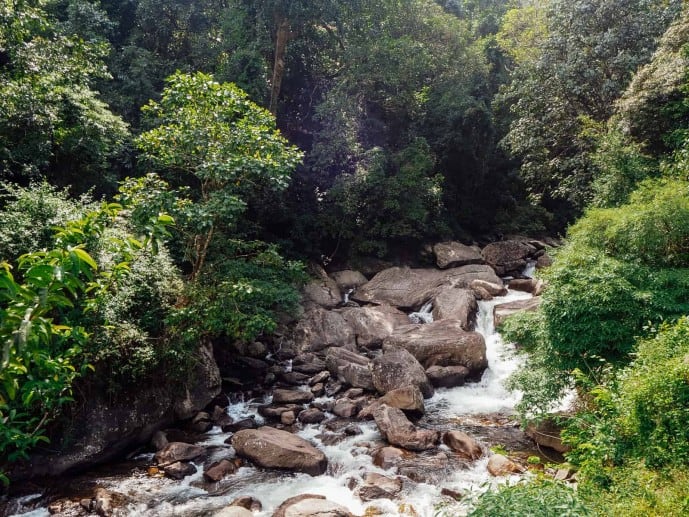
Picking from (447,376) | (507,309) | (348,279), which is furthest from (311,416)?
(348,279)

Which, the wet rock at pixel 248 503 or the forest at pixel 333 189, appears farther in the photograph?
the wet rock at pixel 248 503

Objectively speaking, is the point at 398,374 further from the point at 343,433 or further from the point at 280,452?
the point at 280,452

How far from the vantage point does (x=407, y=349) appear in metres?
13.6

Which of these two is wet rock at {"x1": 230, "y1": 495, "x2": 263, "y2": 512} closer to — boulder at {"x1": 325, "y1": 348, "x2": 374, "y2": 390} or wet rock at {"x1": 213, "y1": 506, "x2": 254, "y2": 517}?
wet rock at {"x1": 213, "y1": 506, "x2": 254, "y2": 517}

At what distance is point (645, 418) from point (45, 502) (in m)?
9.25

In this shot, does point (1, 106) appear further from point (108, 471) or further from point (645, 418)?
point (645, 418)

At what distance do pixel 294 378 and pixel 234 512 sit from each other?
5794 millimetres

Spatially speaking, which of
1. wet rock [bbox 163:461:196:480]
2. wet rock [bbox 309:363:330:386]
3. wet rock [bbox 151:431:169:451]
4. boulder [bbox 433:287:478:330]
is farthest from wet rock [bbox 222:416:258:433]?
boulder [bbox 433:287:478:330]

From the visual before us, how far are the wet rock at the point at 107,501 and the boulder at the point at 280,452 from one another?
2254mm

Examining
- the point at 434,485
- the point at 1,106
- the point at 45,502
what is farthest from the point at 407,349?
the point at 1,106

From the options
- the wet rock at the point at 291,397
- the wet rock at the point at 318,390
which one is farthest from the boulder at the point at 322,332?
the wet rock at the point at 291,397

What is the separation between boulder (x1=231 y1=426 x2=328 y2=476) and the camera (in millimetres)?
8984

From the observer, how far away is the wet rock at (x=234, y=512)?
733 centimetres

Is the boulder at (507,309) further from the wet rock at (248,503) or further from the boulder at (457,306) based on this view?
the wet rock at (248,503)
